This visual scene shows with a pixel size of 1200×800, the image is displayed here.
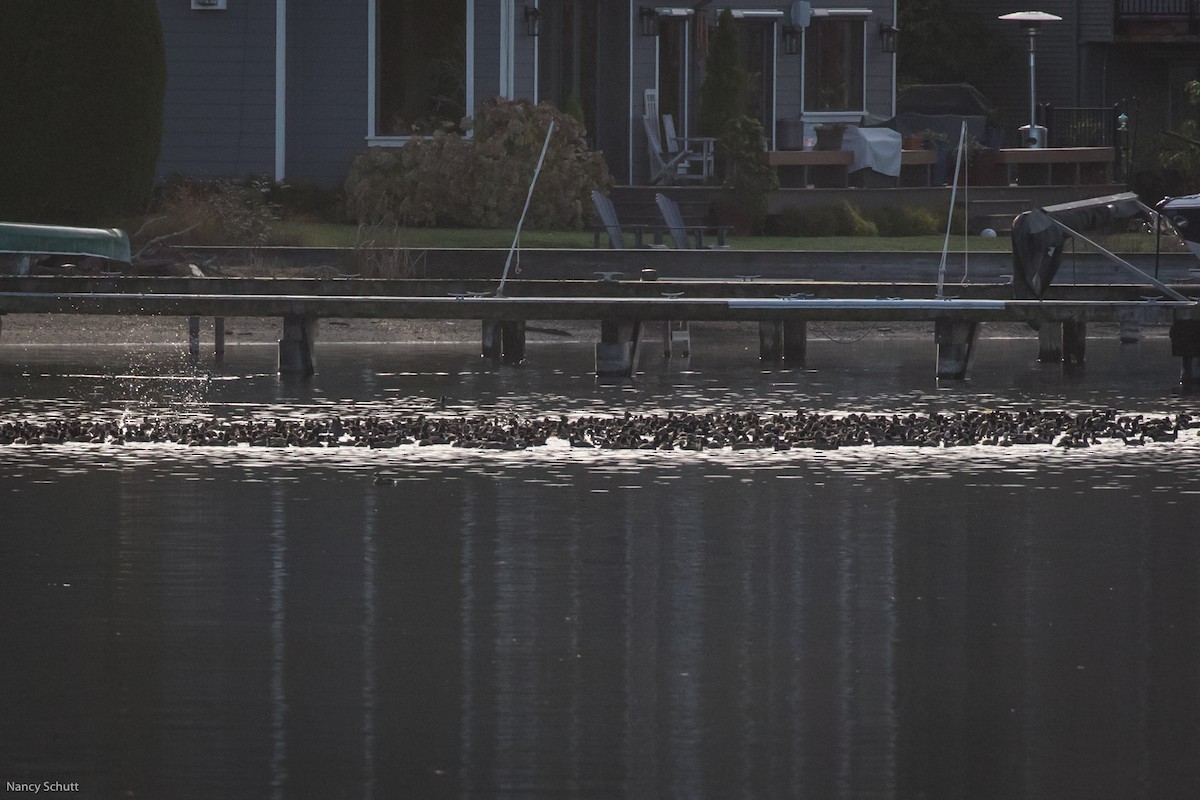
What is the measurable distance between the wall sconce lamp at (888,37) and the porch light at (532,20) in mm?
6853

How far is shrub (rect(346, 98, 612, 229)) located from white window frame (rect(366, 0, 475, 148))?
1.92 meters

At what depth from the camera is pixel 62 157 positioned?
27906mm

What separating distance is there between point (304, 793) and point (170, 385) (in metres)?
12.5

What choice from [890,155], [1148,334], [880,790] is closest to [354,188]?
[890,155]

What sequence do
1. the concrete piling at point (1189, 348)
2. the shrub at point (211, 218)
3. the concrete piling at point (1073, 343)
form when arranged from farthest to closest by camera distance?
the shrub at point (211, 218), the concrete piling at point (1073, 343), the concrete piling at point (1189, 348)

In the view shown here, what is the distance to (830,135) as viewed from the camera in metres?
35.9

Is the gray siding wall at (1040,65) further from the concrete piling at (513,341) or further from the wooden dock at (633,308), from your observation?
the concrete piling at (513,341)

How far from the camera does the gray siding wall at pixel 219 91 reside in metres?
33.1

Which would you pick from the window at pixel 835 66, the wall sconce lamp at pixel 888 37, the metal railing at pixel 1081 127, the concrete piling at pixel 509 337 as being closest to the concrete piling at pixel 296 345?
the concrete piling at pixel 509 337

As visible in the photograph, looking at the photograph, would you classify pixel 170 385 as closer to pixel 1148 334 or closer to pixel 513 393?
pixel 513 393

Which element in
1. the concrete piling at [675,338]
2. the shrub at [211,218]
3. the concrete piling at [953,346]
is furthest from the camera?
the shrub at [211,218]

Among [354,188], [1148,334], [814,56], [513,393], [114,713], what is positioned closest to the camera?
[114,713]

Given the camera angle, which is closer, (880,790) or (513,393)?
(880,790)

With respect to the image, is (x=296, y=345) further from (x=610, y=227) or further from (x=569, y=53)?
(x=569, y=53)
